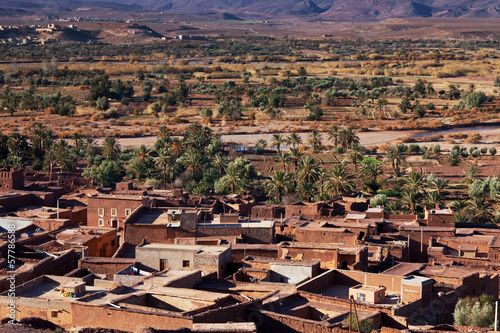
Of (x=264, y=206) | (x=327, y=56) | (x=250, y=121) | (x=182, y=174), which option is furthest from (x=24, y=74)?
(x=264, y=206)

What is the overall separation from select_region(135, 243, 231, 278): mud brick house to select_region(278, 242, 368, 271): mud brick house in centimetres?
192

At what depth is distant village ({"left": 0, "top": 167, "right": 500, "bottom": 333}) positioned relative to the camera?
2012cm

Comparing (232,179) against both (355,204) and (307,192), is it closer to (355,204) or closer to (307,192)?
(307,192)

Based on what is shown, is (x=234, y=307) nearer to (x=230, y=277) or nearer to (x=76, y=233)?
(x=230, y=277)

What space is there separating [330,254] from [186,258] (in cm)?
421

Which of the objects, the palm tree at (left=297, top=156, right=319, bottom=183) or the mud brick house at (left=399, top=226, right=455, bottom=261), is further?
the palm tree at (left=297, top=156, right=319, bottom=183)

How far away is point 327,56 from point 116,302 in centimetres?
13586

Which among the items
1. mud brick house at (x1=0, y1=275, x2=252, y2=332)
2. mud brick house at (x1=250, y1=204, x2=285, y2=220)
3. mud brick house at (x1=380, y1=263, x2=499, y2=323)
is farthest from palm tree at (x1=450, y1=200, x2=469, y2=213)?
mud brick house at (x1=0, y1=275, x2=252, y2=332)

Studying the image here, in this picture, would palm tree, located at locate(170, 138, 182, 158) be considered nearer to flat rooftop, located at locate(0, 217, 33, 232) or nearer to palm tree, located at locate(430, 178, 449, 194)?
palm tree, located at locate(430, 178, 449, 194)

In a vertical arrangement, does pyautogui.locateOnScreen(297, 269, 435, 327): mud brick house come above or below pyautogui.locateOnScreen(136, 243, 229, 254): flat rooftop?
below

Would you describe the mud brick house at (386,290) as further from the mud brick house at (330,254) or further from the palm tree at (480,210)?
the palm tree at (480,210)

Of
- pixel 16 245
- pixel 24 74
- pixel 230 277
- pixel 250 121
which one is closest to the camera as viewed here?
pixel 230 277

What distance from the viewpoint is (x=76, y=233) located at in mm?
30609

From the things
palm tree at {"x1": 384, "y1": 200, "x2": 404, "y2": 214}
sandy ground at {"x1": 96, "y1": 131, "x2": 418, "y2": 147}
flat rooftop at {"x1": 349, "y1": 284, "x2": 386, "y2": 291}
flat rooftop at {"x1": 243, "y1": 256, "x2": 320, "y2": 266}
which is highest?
flat rooftop at {"x1": 243, "y1": 256, "x2": 320, "y2": 266}
